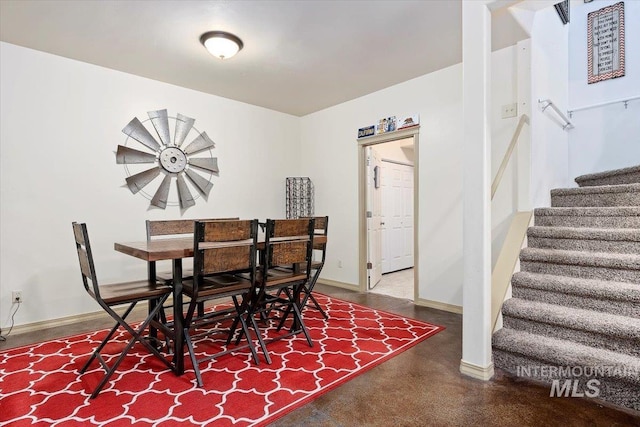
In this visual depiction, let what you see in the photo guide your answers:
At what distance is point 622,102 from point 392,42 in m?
2.61

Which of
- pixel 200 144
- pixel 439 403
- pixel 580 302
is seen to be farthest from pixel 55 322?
pixel 580 302

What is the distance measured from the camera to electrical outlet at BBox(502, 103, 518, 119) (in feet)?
9.99

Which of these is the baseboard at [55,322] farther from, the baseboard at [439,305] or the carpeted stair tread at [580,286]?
the carpeted stair tread at [580,286]

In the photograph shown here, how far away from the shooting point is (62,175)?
3197 millimetres

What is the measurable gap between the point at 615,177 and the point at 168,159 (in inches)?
176

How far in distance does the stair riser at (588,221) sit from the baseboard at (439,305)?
45.5 inches

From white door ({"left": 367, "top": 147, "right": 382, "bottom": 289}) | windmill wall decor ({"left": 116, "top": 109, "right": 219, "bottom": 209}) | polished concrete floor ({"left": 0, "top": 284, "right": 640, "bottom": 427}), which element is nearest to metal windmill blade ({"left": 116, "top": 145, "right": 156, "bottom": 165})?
windmill wall decor ({"left": 116, "top": 109, "right": 219, "bottom": 209})

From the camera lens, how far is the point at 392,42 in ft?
9.72

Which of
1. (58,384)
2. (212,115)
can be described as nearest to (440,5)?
(212,115)

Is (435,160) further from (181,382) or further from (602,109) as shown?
(181,382)

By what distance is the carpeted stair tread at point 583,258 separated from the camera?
83.5 inches

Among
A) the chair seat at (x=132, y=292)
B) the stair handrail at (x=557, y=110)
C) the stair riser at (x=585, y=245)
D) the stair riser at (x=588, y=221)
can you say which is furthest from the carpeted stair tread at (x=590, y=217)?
the chair seat at (x=132, y=292)

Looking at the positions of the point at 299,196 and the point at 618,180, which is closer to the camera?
the point at 618,180

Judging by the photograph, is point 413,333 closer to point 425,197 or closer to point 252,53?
point 425,197
